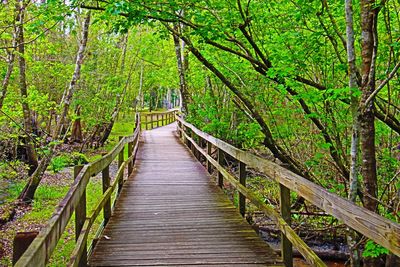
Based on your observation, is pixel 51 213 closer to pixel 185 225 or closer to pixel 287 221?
pixel 185 225

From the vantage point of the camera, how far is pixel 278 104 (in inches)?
325

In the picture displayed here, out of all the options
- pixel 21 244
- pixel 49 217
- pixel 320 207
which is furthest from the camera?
pixel 49 217

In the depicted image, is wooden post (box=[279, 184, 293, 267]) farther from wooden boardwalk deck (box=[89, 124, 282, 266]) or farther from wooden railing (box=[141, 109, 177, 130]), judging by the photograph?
wooden railing (box=[141, 109, 177, 130])

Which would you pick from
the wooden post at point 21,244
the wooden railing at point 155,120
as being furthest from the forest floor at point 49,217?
the wooden railing at point 155,120

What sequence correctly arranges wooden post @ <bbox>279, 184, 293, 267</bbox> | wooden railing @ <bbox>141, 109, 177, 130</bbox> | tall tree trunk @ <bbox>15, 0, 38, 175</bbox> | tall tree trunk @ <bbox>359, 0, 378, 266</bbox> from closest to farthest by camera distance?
wooden post @ <bbox>279, 184, 293, 267</bbox>
tall tree trunk @ <bbox>359, 0, 378, 266</bbox>
tall tree trunk @ <bbox>15, 0, 38, 175</bbox>
wooden railing @ <bbox>141, 109, 177, 130</bbox>

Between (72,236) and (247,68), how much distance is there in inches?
210

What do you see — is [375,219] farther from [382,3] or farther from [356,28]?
[356,28]

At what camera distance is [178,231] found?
4.89 m

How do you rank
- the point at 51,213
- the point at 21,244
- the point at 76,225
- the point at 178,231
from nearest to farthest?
the point at 21,244 < the point at 76,225 < the point at 178,231 < the point at 51,213

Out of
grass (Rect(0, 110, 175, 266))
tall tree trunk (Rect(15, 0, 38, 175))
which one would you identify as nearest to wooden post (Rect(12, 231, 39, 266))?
grass (Rect(0, 110, 175, 266))

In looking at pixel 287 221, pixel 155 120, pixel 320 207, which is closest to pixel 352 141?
pixel 287 221

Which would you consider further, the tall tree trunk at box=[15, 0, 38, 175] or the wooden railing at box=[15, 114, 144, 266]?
the tall tree trunk at box=[15, 0, 38, 175]

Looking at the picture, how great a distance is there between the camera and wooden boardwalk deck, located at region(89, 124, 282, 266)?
12.9 ft

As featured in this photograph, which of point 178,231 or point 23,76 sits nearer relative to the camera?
point 178,231
